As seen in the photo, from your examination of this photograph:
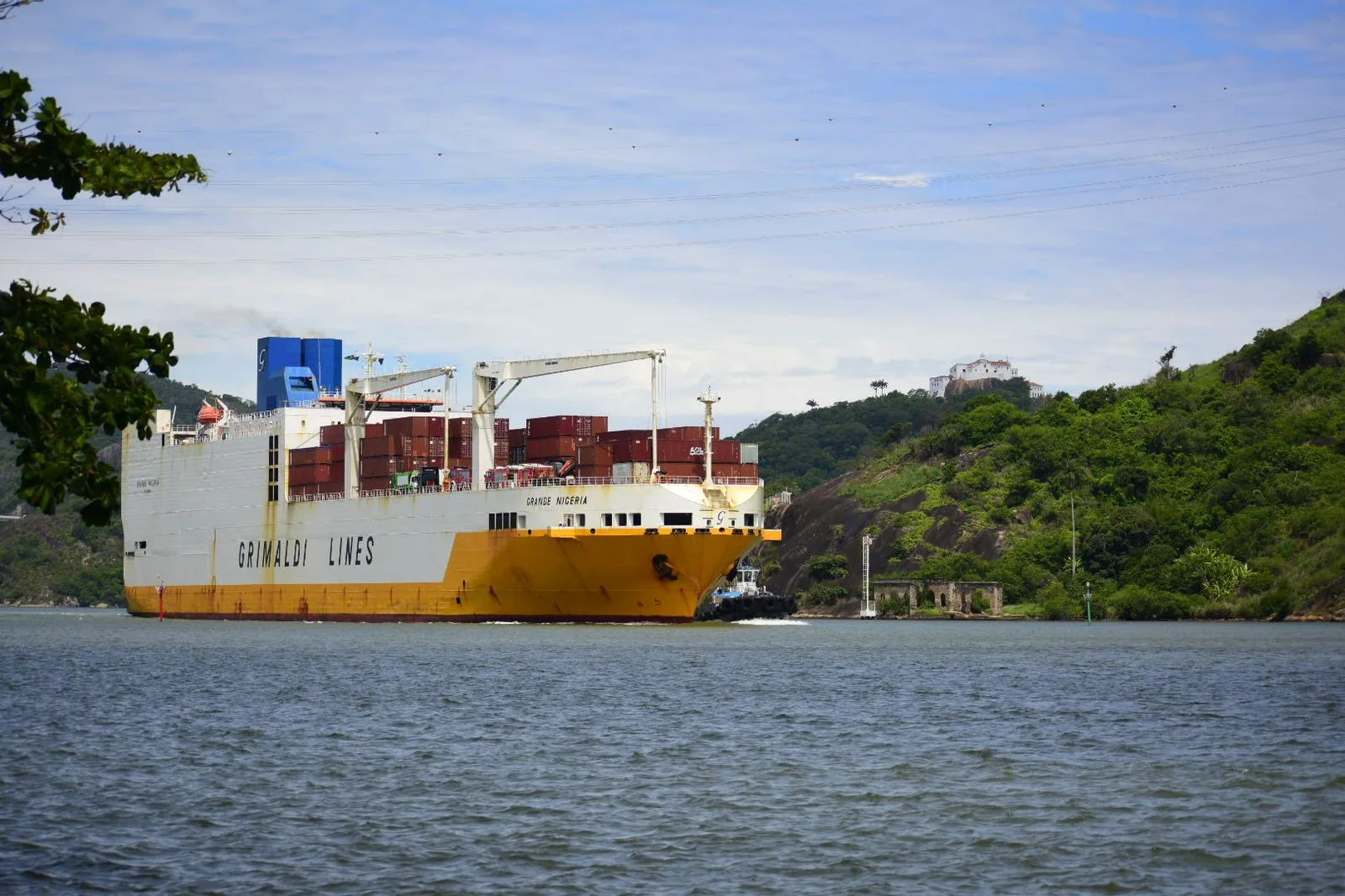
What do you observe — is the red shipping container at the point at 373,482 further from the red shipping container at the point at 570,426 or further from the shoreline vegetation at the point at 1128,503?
the shoreline vegetation at the point at 1128,503

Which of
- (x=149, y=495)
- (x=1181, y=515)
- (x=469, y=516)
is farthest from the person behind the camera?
(x=1181, y=515)

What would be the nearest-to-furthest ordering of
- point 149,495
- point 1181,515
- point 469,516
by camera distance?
point 469,516 → point 149,495 → point 1181,515

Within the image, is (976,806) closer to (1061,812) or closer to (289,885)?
(1061,812)

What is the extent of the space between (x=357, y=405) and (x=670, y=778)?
198ft

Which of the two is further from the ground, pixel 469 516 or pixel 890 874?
pixel 469 516

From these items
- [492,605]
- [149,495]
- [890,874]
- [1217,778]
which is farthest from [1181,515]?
[890,874]

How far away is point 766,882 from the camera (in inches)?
A: 719

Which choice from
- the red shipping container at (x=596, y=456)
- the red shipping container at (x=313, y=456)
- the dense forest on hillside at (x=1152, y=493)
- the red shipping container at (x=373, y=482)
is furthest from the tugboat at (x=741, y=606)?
the dense forest on hillside at (x=1152, y=493)

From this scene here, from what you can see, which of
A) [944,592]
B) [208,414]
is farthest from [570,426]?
[944,592]

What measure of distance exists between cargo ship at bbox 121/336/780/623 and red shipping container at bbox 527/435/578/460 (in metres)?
0.09

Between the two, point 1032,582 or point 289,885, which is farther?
point 1032,582

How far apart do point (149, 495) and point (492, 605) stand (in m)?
36.6

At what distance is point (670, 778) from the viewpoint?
1012 inches

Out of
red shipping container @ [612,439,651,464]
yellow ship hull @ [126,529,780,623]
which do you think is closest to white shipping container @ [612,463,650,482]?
red shipping container @ [612,439,651,464]
